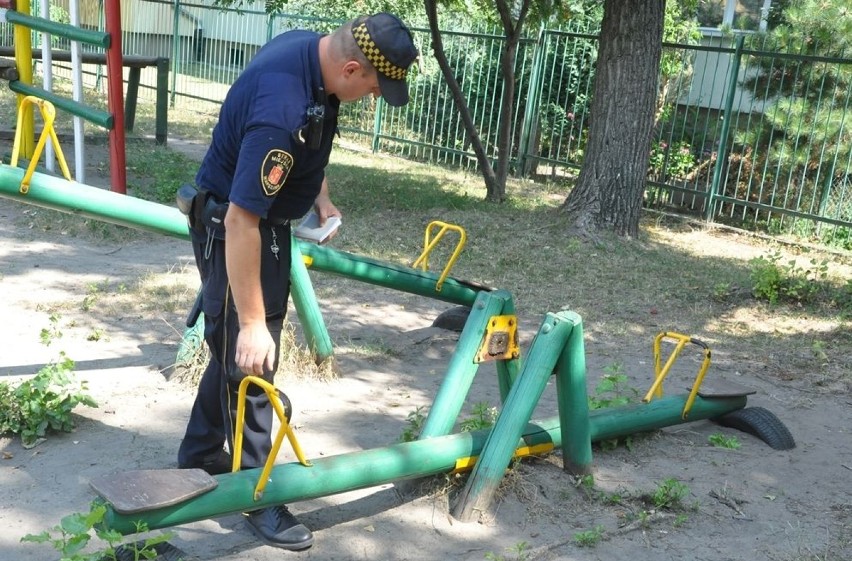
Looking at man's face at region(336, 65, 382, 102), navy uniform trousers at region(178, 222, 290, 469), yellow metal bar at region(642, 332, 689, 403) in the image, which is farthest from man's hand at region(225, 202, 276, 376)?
yellow metal bar at region(642, 332, 689, 403)

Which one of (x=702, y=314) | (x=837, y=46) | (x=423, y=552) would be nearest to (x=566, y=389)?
(x=423, y=552)

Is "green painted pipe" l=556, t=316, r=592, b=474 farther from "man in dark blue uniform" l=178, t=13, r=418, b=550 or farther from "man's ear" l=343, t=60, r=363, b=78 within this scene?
"man's ear" l=343, t=60, r=363, b=78

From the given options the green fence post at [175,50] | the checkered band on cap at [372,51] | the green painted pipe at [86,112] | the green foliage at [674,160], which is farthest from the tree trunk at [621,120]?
the green fence post at [175,50]

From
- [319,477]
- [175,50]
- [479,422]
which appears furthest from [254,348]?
[175,50]

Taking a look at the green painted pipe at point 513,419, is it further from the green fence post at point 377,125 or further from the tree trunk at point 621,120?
the green fence post at point 377,125

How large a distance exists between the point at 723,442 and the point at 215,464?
82.4 inches

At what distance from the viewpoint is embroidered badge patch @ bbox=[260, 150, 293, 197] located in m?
2.43

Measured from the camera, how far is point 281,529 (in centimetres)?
294

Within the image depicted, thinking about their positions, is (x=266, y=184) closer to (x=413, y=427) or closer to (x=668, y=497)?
(x=413, y=427)

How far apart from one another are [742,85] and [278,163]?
8339 mm

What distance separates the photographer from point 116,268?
6.07m

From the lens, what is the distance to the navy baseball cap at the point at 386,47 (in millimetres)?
2521

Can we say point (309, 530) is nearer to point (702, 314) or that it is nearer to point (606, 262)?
point (702, 314)

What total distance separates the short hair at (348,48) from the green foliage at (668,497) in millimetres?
1818
